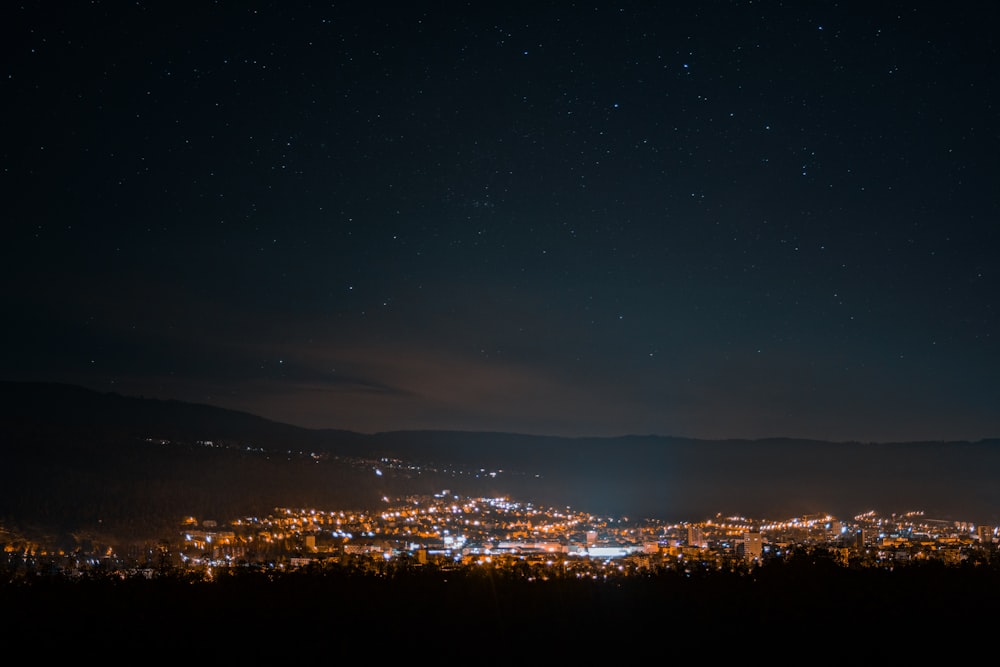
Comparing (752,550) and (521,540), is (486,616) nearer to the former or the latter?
(752,550)

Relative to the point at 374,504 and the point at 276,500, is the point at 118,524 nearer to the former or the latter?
the point at 276,500

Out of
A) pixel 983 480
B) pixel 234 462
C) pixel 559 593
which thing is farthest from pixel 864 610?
pixel 983 480

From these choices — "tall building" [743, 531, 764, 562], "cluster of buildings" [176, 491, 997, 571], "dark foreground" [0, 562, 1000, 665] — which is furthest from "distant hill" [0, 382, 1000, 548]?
"dark foreground" [0, 562, 1000, 665]

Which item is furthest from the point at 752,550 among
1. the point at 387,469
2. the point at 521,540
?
the point at 387,469

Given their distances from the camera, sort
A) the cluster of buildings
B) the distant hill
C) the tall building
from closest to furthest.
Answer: the cluster of buildings
the tall building
the distant hill

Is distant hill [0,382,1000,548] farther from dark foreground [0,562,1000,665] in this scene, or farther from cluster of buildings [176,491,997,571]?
dark foreground [0,562,1000,665]

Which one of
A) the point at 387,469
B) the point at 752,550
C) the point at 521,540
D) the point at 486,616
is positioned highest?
the point at 752,550
